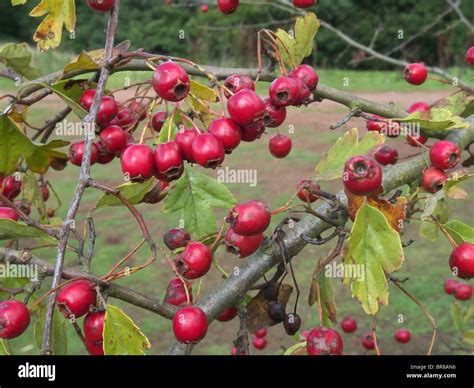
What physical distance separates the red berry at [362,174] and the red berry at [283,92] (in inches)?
5.7

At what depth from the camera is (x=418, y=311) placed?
298 cm

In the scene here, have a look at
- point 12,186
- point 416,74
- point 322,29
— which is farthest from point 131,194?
point 322,29

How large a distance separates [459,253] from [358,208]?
190mm

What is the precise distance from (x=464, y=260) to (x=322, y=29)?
11607 millimetres

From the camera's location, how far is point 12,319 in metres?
0.65

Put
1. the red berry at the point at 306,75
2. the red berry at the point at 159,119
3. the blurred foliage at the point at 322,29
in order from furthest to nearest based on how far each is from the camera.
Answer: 1. the blurred foliage at the point at 322,29
2. the red berry at the point at 159,119
3. the red berry at the point at 306,75

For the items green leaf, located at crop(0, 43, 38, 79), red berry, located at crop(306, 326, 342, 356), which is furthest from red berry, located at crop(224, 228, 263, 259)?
green leaf, located at crop(0, 43, 38, 79)

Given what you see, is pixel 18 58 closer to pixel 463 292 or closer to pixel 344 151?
pixel 344 151

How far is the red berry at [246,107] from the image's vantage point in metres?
0.71

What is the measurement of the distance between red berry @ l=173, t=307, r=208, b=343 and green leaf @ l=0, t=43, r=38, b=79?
52cm

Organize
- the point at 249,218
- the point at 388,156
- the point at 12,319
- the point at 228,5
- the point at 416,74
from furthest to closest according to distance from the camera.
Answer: the point at 416,74 → the point at 388,156 → the point at 228,5 → the point at 249,218 → the point at 12,319

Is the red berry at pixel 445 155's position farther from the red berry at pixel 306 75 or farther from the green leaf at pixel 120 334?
the green leaf at pixel 120 334

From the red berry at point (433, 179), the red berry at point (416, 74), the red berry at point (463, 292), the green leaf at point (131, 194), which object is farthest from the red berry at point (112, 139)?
the red berry at point (463, 292)
